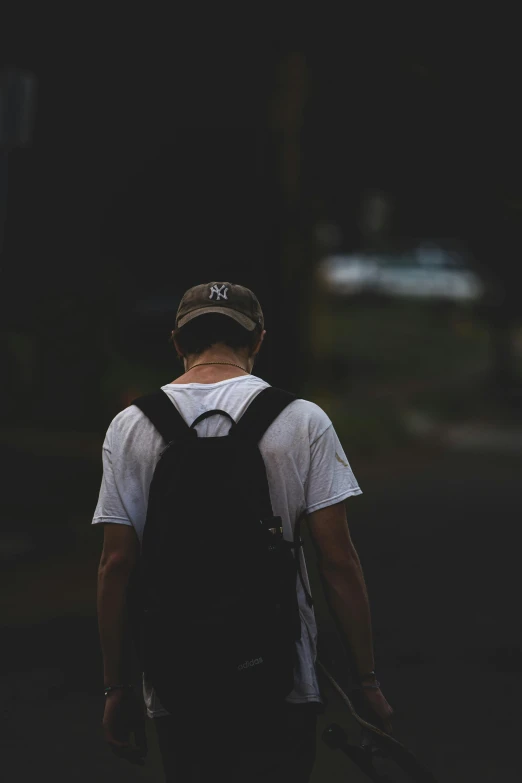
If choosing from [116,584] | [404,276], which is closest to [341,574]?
[116,584]

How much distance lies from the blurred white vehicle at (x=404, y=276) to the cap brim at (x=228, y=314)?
90.2ft

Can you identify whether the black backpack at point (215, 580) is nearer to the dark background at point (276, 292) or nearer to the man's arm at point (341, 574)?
the man's arm at point (341, 574)

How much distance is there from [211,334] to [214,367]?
0.26ft

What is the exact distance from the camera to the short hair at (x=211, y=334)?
2.87 metres

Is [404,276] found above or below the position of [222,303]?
above

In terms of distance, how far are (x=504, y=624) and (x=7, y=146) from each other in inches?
181

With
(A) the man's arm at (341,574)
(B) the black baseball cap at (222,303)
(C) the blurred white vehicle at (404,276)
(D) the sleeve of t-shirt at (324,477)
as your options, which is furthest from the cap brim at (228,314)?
(C) the blurred white vehicle at (404,276)

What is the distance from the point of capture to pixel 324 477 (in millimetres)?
2801

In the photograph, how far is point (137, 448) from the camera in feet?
9.09

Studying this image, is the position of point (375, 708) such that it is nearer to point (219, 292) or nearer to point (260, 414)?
point (260, 414)

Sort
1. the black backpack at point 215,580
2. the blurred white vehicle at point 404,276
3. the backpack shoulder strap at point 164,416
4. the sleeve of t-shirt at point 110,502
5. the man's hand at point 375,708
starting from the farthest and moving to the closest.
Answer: the blurred white vehicle at point 404,276 < the man's hand at point 375,708 < the sleeve of t-shirt at point 110,502 < the backpack shoulder strap at point 164,416 < the black backpack at point 215,580

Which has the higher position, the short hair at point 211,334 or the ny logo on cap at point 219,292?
the ny logo on cap at point 219,292

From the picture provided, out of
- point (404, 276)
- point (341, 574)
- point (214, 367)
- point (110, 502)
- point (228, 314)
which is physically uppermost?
point (404, 276)

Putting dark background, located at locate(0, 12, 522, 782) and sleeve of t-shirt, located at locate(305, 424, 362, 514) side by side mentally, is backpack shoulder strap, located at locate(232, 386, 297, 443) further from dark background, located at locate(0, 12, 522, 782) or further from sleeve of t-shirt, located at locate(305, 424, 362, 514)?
dark background, located at locate(0, 12, 522, 782)
